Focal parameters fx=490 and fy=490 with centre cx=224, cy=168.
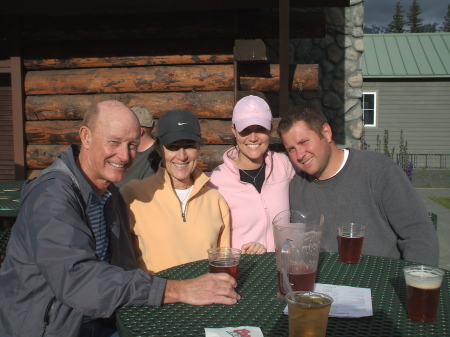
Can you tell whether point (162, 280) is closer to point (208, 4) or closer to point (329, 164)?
point (329, 164)

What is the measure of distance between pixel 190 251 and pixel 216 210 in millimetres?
315

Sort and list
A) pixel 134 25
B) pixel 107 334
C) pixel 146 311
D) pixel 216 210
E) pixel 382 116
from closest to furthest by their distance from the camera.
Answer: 1. pixel 146 311
2. pixel 107 334
3. pixel 216 210
4. pixel 134 25
5. pixel 382 116

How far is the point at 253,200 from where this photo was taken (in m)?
3.15

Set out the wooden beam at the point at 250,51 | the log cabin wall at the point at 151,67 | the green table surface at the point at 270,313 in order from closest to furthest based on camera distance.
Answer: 1. the green table surface at the point at 270,313
2. the wooden beam at the point at 250,51
3. the log cabin wall at the point at 151,67

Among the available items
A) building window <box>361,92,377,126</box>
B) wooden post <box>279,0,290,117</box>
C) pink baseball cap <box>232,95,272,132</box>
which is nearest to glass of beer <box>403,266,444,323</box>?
pink baseball cap <box>232,95,272,132</box>

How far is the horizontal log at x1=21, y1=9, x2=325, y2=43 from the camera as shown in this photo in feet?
16.4

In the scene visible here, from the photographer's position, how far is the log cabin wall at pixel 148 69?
5.19 m

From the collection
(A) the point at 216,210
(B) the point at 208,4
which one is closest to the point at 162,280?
(A) the point at 216,210

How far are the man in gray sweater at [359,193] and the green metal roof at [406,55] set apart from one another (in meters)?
15.0

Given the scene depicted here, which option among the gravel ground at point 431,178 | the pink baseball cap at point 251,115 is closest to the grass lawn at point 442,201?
the gravel ground at point 431,178

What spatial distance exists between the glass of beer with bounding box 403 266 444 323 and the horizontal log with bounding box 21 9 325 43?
11.7 ft

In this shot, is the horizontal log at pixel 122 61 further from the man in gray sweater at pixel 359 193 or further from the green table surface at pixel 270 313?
the green table surface at pixel 270 313

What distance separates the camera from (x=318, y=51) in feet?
29.6

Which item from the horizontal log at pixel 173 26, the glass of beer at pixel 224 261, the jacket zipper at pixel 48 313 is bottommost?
the jacket zipper at pixel 48 313
